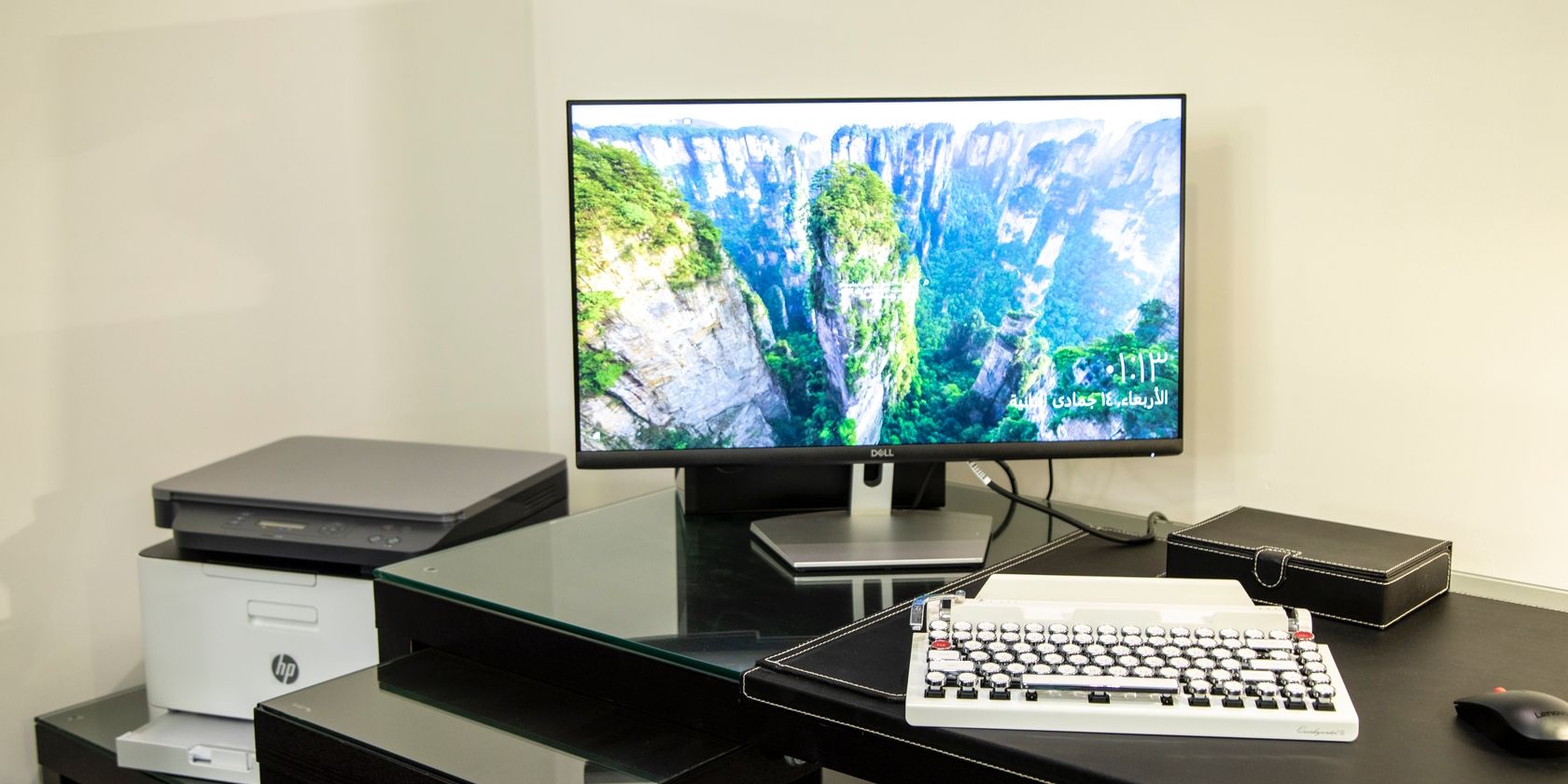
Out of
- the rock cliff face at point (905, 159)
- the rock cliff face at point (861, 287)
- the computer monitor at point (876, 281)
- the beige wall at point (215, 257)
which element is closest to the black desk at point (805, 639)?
the computer monitor at point (876, 281)

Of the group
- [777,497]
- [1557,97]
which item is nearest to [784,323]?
[777,497]

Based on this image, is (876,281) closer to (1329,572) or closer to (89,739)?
(1329,572)

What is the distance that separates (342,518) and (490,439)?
27.5 inches

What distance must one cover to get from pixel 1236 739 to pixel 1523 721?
0.58ft

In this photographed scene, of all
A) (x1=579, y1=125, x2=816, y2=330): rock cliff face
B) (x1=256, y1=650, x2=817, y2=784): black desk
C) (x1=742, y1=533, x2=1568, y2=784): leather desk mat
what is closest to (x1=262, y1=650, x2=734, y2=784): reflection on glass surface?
(x1=256, y1=650, x2=817, y2=784): black desk

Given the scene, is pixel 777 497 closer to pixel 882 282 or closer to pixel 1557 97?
pixel 882 282

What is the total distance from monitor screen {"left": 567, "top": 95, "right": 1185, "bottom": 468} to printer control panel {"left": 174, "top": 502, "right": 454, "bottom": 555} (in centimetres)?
21

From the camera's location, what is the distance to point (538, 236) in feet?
6.87

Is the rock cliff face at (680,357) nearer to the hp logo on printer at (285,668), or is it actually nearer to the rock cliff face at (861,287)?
the rock cliff face at (861,287)

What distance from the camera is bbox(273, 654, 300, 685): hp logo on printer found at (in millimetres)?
1396

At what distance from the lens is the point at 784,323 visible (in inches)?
51.8

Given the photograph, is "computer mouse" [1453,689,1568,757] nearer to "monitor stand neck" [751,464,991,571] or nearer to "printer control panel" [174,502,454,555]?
"monitor stand neck" [751,464,991,571]

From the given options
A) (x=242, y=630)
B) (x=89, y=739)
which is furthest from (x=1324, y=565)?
(x=89, y=739)

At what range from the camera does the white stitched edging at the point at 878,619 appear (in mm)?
930
